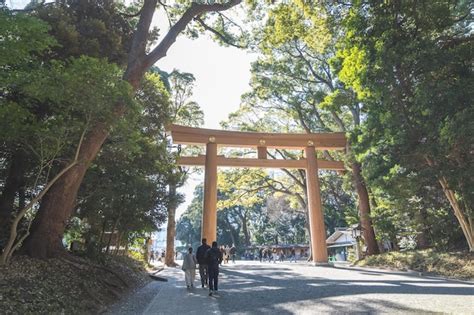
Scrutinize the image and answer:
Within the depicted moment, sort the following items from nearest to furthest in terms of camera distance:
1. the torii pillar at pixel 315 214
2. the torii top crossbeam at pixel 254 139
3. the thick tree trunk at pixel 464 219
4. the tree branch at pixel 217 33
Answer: the thick tree trunk at pixel 464 219
the tree branch at pixel 217 33
the torii top crossbeam at pixel 254 139
the torii pillar at pixel 315 214

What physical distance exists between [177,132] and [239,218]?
3274cm

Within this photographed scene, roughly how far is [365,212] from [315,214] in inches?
102

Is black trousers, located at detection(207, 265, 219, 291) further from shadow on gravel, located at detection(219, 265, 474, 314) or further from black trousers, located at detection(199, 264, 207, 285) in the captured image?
black trousers, located at detection(199, 264, 207, 285)

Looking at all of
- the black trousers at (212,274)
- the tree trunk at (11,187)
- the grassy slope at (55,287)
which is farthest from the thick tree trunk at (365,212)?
the tree trunk at (11,187)

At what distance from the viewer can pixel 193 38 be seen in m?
13.6

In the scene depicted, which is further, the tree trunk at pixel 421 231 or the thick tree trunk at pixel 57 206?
the tree trunk at pixel 421 231

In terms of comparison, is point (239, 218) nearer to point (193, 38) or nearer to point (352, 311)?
point (193, 38)

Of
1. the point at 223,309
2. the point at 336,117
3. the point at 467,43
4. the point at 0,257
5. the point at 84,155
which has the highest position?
the point at 336,117

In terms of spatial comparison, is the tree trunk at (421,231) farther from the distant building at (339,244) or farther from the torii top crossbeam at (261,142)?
the distant building at (339,244)

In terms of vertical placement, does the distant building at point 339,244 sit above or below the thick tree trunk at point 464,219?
above

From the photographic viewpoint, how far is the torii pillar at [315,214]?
18.3m

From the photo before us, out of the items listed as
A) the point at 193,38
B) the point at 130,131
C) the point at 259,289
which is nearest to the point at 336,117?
the point at 193,38

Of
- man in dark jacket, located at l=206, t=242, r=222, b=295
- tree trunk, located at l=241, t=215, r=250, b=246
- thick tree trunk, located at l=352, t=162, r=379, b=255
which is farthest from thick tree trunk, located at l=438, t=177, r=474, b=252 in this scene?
tree trunk, located at l=241, t=215, r=250, b=246

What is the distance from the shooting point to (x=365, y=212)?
18.9m
